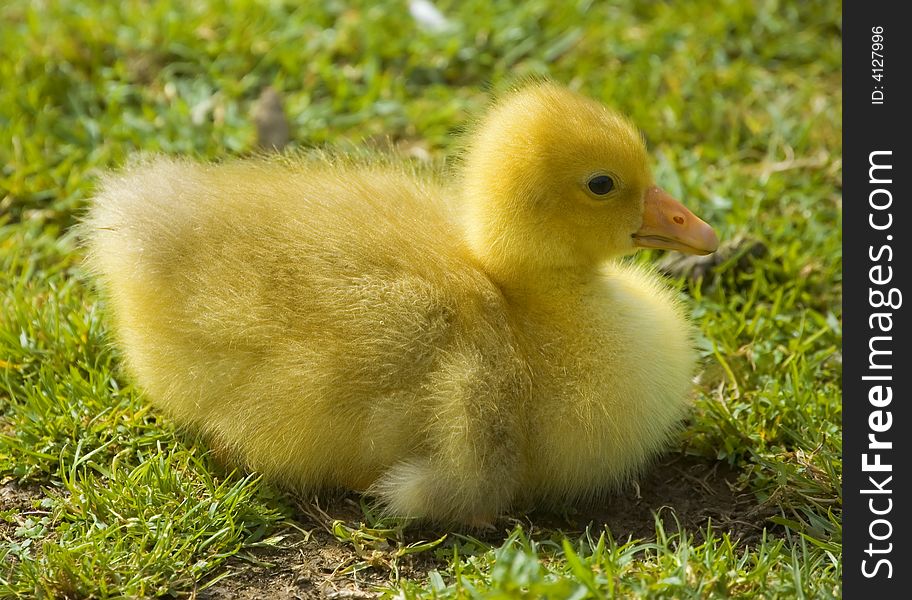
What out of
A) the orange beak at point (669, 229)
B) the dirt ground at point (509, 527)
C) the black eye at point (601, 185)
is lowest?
the dirt ground at point (509, 527)

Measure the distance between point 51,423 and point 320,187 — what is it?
44.6 inches

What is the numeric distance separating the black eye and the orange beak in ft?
0.50

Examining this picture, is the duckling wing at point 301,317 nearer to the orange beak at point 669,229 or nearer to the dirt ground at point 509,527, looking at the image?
the dirt ground at point 509,527

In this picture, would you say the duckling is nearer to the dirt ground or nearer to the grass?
the dirt ground

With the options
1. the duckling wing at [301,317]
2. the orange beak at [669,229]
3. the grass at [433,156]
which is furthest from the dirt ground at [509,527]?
the orange beak at [669,229]

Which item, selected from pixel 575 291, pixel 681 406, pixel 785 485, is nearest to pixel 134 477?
pixel 575 291

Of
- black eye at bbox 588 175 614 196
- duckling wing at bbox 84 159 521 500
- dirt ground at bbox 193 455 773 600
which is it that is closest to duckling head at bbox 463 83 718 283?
black eye at bbox 588 175 614 196

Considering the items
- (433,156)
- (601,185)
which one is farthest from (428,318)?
(433,156)

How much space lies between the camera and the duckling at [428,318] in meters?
3.18

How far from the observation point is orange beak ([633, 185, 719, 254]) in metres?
3.46

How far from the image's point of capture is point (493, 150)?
337 centimetres

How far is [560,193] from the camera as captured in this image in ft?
10.9
